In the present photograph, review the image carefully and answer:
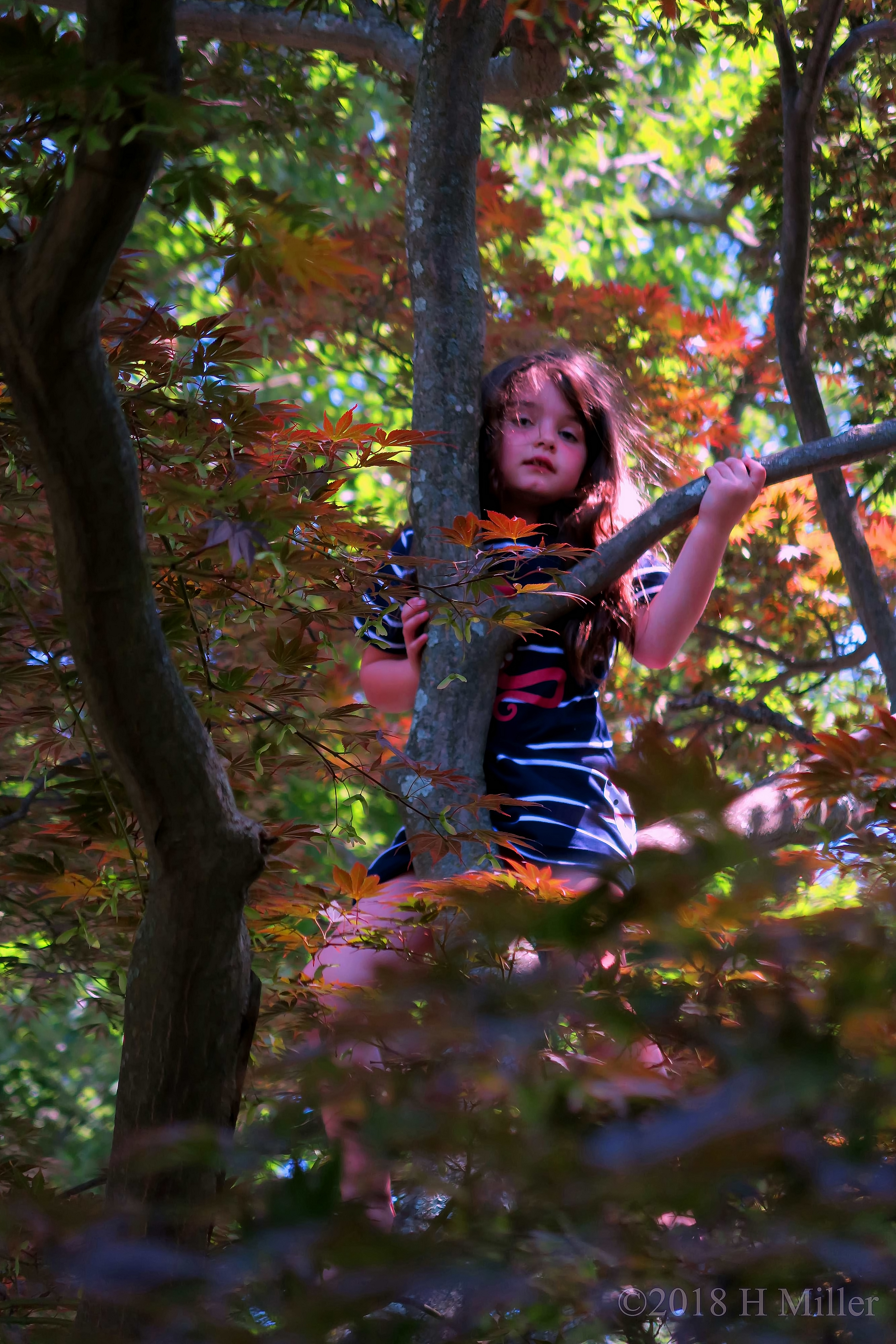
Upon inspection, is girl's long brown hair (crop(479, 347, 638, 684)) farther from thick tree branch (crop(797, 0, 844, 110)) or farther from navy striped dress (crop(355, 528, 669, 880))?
thick tree branch (crop(797, 0, 844, 110))

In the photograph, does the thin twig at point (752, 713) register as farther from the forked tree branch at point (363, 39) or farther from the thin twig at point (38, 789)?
the thin twig at point (38, 789)

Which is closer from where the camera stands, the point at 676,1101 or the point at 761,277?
the point at 676,1101

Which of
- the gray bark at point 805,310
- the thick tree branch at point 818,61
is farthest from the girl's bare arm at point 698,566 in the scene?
the thick tree branch at point 818,61

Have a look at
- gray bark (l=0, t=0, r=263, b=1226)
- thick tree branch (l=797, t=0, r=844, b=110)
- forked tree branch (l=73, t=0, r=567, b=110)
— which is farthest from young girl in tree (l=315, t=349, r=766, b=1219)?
thick tree branch (l=797, t=0, r=844, b=110)

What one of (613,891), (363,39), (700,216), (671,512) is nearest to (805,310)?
(363,39)

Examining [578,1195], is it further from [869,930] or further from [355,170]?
[355,170]

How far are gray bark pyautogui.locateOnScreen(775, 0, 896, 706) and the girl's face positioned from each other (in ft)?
3.03

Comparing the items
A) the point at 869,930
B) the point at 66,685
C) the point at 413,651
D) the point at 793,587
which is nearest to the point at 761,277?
the point at 793,587

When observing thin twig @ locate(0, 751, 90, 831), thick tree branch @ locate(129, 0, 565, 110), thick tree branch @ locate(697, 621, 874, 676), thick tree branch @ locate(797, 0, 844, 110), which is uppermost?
thick tree branch @ locate(797, 0, 844, 110)

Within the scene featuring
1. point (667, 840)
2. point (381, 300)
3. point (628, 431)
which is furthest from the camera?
point (381, 300)

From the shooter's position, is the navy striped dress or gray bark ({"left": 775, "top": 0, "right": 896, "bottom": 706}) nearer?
the navy striped dress

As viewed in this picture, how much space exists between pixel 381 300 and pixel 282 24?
99cm

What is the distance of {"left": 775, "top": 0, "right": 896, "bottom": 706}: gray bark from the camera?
2.54 m

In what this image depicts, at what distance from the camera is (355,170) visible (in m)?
3.68
